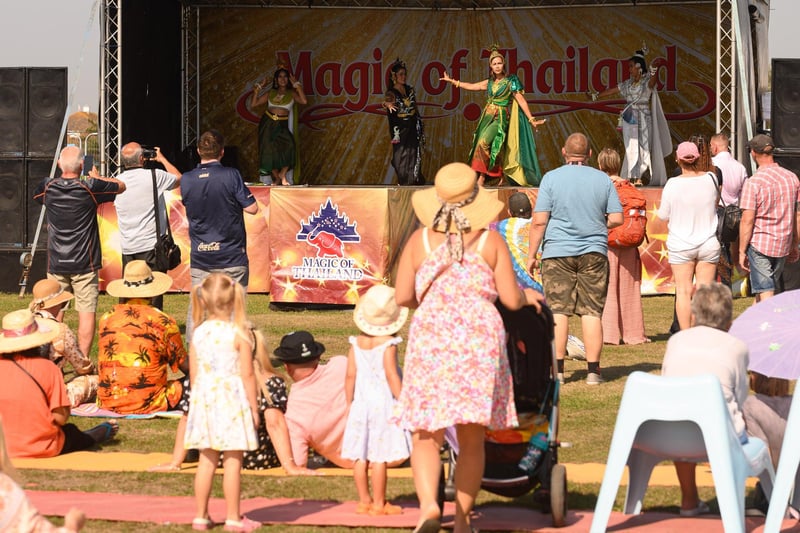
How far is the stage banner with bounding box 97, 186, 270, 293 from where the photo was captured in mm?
14047

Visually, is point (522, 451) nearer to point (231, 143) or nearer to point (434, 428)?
point (434, 428)

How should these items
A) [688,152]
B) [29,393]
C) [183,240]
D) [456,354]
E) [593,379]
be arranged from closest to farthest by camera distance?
[456,354] → [29,393] → [593,379] → [688,152] → [183,240]

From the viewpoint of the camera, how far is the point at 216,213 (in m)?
8.59

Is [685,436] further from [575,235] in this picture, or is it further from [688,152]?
[688,152]

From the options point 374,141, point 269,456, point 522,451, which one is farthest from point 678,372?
point 374,141

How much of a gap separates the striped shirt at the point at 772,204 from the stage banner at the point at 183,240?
5.84 metres

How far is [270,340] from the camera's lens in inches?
430

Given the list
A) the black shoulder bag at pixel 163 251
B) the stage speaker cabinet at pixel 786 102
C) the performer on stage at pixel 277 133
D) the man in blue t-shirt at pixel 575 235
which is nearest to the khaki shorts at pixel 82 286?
the black shoulder bag at pixel 163 251

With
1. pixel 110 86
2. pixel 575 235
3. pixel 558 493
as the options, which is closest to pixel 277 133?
pixel 110 86

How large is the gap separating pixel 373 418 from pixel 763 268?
5098mm

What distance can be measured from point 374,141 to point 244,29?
2391 mm

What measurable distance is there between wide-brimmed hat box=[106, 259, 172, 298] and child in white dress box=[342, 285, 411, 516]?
2820 millimetres

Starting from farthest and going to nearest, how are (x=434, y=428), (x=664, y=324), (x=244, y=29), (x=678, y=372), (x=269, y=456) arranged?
(x=244, y=29)
(x=664, y=324)
(x=269, y=456)
(x=678, y=372)
(x=434, y=428)

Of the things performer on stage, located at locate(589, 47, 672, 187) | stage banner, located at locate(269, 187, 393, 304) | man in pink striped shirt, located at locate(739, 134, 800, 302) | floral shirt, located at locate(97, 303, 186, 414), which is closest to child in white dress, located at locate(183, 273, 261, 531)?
floral shirt, located at locate(97, 303, 186, 414)
